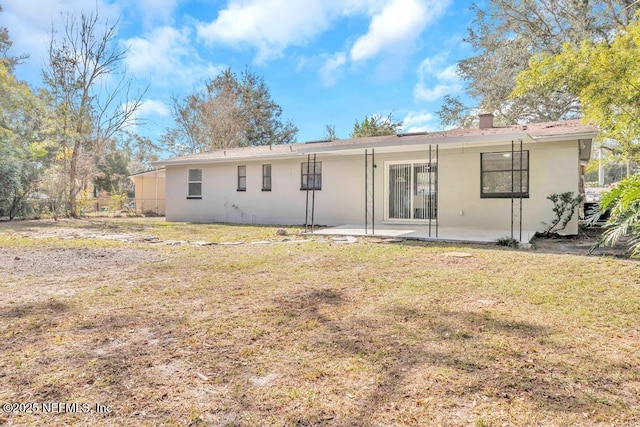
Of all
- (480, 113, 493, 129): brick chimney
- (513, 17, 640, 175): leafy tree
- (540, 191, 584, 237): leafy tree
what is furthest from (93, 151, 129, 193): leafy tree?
(513, 17, 640, 175): leafy tree

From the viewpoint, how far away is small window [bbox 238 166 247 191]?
524 inches

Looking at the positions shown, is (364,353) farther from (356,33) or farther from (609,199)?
(356,33)

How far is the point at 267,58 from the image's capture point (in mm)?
23547

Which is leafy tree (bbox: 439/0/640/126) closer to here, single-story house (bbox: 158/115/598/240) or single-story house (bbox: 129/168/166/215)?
single-story house (bbox: 158/115/598/240)

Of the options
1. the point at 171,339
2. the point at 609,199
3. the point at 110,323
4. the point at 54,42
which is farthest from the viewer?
the point at 54,42

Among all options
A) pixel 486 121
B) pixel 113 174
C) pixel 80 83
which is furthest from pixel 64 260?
pixel 113 174

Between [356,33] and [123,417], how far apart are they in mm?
17473

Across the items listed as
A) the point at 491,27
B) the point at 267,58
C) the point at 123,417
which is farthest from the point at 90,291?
the point at 267,58

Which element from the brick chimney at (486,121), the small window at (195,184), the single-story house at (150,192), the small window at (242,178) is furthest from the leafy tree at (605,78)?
the single-story house at (150,192)

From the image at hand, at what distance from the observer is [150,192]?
2016 centimetres

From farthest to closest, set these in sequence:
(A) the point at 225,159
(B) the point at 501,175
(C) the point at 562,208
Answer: (A) the point at 225,159, (B) the point at 501,175, (C) the point at 562,208

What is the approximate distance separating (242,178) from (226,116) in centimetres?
1311

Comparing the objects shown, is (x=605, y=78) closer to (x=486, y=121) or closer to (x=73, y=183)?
(x=486, y=121)

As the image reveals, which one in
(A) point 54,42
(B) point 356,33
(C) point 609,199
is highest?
(B) point 356,33
